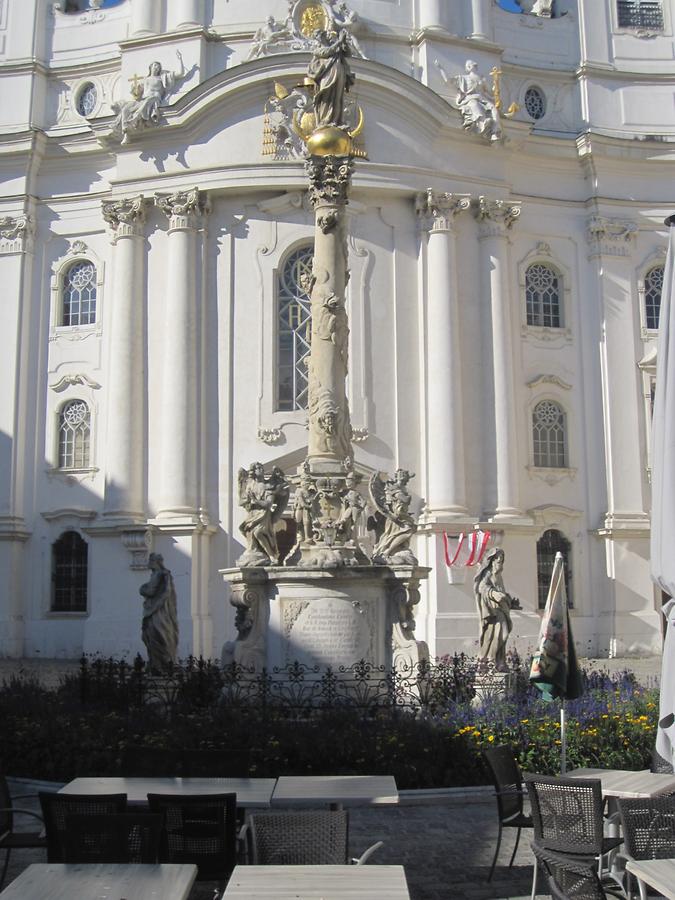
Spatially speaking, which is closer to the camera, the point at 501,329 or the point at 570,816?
the point at 570,816

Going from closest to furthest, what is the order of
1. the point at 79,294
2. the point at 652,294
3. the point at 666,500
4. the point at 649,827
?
1. the point at 649,827
2. the point at 666,500
3. the point at 79,294
4. the point at 652,294

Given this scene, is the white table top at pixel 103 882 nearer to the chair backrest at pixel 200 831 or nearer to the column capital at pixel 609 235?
the chair backrest at pixel 200 831

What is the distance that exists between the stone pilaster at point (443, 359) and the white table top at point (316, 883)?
78.0 ft

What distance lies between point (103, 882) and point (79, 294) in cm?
2902

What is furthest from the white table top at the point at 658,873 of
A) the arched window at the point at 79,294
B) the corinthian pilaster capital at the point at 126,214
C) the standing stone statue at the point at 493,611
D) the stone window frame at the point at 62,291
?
the arched window at the point at 79,294

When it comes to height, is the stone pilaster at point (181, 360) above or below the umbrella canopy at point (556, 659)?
above

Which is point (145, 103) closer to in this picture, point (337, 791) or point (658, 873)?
point (337, 791)

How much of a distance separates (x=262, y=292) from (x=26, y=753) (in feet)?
66.3

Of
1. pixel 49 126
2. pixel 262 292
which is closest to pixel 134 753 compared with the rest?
pixel 262 292

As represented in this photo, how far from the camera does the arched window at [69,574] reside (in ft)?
105

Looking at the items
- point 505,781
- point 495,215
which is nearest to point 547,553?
point 495,215

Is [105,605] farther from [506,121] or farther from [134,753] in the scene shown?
[134,753]

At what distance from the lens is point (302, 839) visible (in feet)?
21.5

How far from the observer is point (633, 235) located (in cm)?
3384
